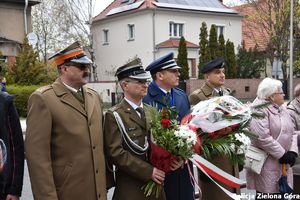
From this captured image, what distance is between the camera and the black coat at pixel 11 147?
3.25 m

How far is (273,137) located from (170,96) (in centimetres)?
137

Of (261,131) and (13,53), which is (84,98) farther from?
(13,53)

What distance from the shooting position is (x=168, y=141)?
328 centimetres

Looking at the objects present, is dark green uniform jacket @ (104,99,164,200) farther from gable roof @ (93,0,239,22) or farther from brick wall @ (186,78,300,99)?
gable roof @ (93,0,239,22)

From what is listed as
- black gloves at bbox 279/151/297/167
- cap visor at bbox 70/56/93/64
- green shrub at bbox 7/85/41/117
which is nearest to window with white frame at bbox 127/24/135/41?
green shrub at bbox 7/85/41/117

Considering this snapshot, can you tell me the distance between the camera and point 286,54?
31.0m

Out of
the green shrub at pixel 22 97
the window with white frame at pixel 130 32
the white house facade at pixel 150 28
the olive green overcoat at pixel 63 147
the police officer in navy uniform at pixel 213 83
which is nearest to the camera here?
the olive green overcoat at pixel 63 147

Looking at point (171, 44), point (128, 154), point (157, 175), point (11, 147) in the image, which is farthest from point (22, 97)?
point (171, 44)

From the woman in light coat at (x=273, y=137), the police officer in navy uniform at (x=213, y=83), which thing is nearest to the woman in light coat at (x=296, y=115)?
the woman in light coat at (x=273, y=137)

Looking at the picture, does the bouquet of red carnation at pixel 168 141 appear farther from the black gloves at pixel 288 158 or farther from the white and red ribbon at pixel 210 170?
the black gloves at pixel 288 158

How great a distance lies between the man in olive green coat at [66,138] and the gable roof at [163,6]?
32.2 metres

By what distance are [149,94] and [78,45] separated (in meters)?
0.98

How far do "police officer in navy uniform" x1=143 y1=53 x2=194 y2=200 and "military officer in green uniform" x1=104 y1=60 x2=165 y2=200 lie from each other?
276 millimetres

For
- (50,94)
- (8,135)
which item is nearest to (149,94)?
(50,94)
